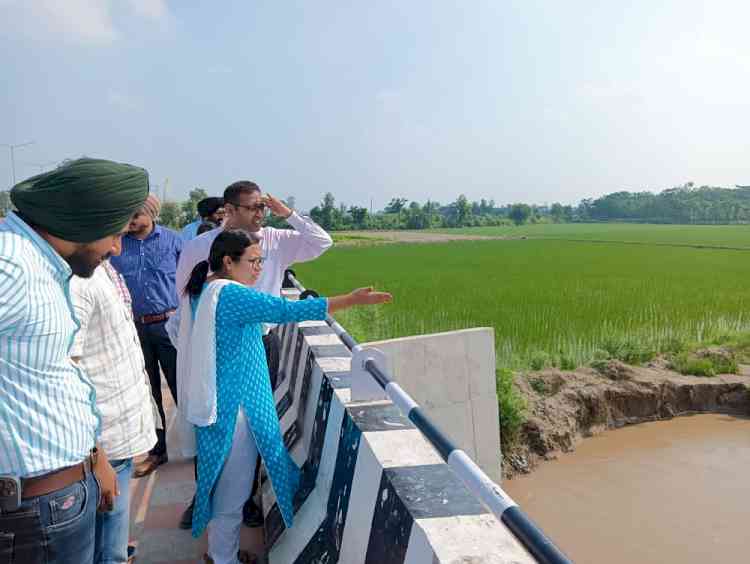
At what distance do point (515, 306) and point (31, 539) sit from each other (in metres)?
10.3

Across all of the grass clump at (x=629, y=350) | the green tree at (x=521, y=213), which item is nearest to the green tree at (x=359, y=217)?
the green tree at (x=521, y=213)

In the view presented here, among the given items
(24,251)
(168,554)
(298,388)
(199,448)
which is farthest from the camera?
(298,388)

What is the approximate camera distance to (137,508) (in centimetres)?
308

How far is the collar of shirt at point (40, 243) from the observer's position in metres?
1.26

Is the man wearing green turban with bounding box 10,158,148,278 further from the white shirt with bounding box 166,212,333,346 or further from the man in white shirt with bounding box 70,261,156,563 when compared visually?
the white shirt with bounding box 166,212,333,346

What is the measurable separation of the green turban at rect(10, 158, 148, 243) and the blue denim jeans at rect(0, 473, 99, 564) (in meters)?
0.60

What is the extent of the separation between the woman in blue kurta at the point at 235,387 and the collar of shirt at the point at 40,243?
31.8 inches

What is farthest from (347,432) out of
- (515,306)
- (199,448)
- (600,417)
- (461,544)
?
(515,306)

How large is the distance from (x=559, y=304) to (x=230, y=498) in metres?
9.98

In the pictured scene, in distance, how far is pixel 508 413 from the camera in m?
6.35

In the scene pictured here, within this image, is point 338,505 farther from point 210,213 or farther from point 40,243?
point 210,213

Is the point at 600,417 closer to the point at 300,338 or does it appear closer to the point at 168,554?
the point at 300,338

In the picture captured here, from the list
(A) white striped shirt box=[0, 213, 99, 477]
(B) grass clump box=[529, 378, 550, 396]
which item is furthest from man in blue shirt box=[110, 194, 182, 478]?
(B) grass clump box=[529, 378, 550, 396]

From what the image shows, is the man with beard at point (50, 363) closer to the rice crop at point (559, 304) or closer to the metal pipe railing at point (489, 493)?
the metal pipe railing at point (489, 493)
